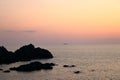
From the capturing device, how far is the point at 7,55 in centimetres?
14162

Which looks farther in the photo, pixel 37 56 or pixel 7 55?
pixel 37 56

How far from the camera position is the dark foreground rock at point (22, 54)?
137938 mm

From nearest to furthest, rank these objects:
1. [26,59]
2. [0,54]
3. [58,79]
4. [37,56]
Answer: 1. [58,79]
2. [0,54]
3. [26,59]
4. [37,56]

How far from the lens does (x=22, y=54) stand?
514 ft

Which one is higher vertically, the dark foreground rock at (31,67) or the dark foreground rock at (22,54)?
the dark foreground rock at (22,54)

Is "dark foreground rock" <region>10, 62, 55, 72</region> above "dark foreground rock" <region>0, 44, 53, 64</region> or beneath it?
beneath

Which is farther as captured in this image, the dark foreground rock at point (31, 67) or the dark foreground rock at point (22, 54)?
the dark foreground rock at point (22, 54)

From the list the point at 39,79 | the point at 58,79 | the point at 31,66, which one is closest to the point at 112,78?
the point at 58,79

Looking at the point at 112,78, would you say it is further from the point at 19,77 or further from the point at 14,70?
the point at 14,70

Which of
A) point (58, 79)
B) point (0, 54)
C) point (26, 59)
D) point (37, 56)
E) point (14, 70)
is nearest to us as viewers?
point (58, 79)

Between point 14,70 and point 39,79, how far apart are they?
907 inches

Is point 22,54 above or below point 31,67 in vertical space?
above

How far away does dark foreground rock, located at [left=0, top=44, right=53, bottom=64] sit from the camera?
13794 cm

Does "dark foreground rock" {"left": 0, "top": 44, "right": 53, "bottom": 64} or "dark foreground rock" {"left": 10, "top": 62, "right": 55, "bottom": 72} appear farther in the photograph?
"dark foreground rock" {"left": 0, "top": 44, "right": 53, "bottom": 64}
